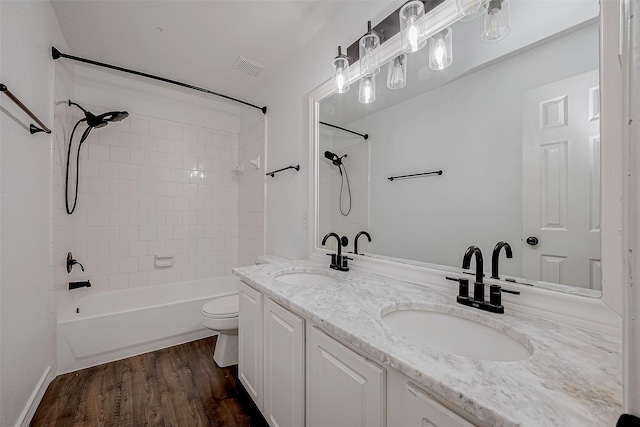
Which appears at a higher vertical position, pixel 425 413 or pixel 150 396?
pixel 425 413

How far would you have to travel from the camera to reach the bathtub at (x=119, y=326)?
188cm

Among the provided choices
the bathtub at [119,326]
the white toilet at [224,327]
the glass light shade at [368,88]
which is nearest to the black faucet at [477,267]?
the glass light shade at [368,88]

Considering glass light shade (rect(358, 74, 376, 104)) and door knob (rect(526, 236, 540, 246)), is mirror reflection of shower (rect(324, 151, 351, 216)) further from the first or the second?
door knob (rect(526, 236, 540, 246))

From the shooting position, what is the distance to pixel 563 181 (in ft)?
2.85

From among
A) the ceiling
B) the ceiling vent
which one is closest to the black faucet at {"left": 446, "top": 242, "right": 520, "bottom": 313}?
the ceiling

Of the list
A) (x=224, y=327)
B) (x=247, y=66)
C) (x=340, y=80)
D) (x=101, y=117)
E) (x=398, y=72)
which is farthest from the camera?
(x=247, y=66)

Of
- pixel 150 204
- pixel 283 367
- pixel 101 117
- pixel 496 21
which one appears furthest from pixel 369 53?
pixel 150 204

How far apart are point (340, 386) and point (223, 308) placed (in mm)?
1460

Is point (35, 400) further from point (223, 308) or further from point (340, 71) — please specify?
point (340, 71)

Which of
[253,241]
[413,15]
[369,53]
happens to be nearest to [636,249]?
[413,15]

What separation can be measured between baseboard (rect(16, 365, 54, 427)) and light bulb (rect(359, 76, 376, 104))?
8.20ft

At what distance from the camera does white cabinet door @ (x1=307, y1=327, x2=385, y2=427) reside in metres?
0.72

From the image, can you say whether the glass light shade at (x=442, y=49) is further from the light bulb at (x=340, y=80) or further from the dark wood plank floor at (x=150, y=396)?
the dark wood plank floor at (x=150, y=396)

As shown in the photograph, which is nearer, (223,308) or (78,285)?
(223,308)
